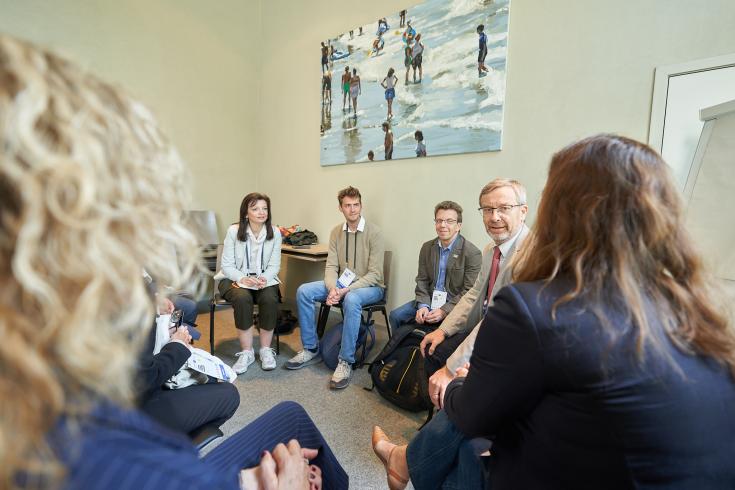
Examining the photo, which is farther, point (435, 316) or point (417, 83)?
point (417, 83)

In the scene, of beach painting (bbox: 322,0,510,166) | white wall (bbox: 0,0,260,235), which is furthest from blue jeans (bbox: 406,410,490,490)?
white wall (bbox: 0,0,260,235)

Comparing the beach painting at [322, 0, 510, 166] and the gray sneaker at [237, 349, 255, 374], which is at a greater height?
the beach painting at [322, 0, 510, 166]

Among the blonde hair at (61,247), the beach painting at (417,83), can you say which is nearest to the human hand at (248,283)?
the beach painting at (417,83)

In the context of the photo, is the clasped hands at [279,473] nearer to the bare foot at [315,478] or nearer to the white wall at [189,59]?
the bare foot at [315,478]

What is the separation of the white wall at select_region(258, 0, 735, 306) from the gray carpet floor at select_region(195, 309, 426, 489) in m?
1.21

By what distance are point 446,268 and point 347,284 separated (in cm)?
82

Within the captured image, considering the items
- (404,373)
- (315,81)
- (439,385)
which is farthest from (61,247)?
(315,81)

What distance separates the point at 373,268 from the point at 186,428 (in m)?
2.02

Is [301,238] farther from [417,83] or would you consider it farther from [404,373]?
[404,373]

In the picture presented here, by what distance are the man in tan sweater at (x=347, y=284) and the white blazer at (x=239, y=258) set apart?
0.29 metres

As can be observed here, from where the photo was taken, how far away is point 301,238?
3822mm

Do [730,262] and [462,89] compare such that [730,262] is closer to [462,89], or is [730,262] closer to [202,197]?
[462,89]

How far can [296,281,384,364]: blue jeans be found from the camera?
8.49 ft

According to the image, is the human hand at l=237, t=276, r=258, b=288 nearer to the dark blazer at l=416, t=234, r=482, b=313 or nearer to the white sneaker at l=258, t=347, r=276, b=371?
the white sneaker at l=258, t=347, r=276, b=371
